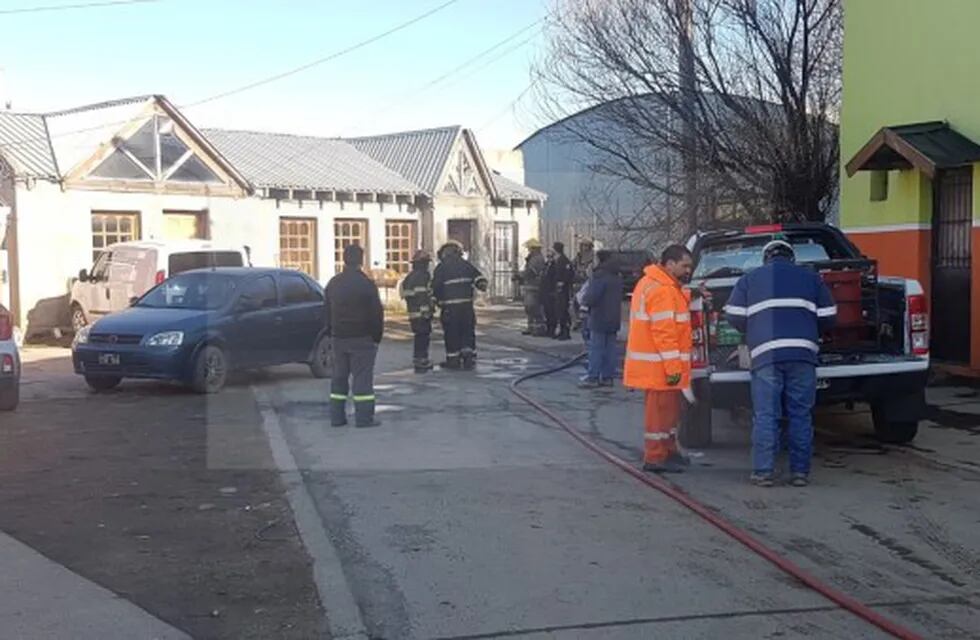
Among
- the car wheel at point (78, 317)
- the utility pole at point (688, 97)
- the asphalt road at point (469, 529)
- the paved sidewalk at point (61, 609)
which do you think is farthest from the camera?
the car wheel at point (78, 317)

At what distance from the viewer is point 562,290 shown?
21.0 metres

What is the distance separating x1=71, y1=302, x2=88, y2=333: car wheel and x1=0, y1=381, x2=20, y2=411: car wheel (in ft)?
31.4

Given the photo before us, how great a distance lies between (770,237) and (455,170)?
73.4ft

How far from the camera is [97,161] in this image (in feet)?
76.4

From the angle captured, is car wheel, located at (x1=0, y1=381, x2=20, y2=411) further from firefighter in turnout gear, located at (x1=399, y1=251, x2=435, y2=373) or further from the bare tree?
the bare tree

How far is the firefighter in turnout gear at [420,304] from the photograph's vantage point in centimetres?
1563

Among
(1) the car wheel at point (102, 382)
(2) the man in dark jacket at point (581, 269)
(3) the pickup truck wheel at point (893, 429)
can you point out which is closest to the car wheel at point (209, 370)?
(1) the car wheel at point (102, 382)

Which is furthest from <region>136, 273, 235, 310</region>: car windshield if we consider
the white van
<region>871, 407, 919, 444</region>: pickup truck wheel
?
<region>871, 407, 919, 444</region>: pickup truck wheel

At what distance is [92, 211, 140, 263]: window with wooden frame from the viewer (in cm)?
2359

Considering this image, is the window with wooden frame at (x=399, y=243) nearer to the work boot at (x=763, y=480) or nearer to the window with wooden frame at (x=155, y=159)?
the window with wooden frame at (x=155, y=159)

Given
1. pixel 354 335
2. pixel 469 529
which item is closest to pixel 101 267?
pixel 354 335

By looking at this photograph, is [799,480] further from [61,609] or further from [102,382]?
[102,382]

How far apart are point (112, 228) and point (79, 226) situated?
1031mm

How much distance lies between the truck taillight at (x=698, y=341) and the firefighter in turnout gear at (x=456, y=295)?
6875 mm
